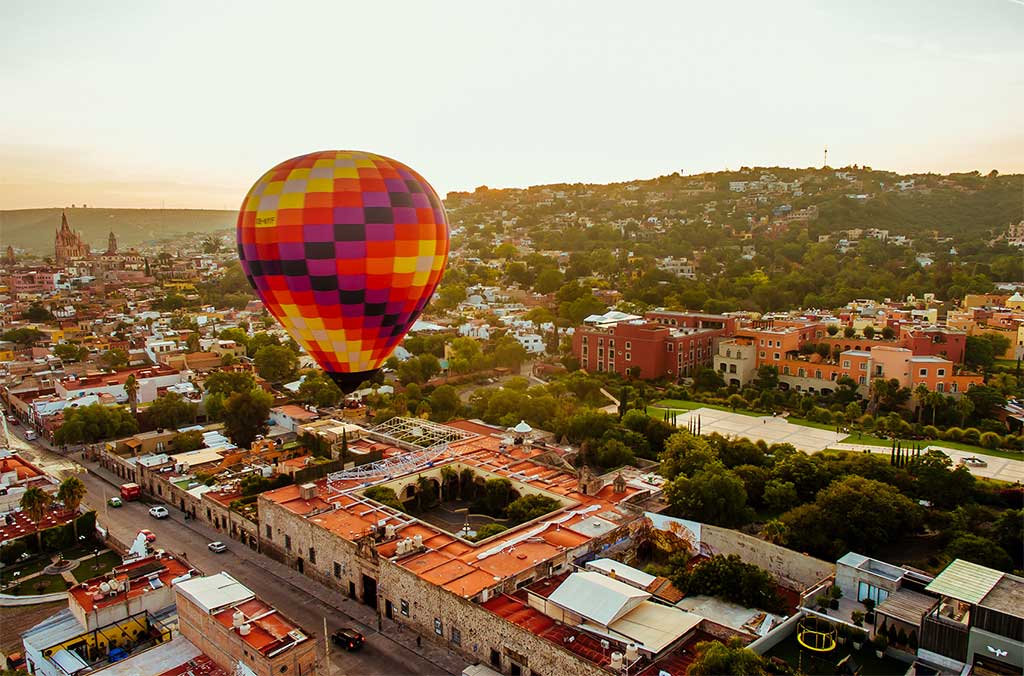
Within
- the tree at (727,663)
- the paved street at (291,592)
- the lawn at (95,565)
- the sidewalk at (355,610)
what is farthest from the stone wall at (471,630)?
the lawn at (95,565)

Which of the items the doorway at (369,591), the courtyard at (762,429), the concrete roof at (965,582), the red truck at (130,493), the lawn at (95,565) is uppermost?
the concrete roof at (965,582)

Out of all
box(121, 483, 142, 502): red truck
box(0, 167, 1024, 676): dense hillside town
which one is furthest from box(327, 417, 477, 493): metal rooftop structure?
box(121, 483, 142, 502): red truck

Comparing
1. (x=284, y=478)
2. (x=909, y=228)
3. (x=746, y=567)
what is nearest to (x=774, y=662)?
(x=746, y=567)

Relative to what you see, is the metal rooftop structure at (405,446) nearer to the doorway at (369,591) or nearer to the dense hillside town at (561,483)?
the dense hillside town at (561,483)

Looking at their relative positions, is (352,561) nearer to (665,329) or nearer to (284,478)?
(284,478)

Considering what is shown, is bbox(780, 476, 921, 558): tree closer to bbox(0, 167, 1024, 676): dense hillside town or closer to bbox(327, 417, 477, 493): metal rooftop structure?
bbox(0, 167, 1024, 676): dense hillside town

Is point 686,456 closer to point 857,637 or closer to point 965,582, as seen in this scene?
point 857,637
